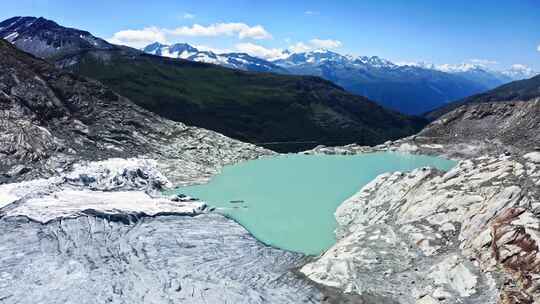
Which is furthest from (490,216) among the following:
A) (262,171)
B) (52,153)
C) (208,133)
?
(208,133)

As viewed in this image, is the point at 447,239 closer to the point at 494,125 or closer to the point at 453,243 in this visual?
the point at 453,243

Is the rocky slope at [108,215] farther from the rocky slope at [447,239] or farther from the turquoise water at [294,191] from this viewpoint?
the rocky slope at [447,239]

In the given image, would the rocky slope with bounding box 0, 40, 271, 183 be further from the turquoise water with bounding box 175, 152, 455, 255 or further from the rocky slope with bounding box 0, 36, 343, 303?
the turquoise water with bounding box 175, 152, 455, 255

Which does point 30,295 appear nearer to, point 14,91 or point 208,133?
Answer: point 14,91

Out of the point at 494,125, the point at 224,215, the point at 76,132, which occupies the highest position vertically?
the point at 494,125

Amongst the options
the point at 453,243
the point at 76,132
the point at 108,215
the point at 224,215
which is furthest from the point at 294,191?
the point at 76,132

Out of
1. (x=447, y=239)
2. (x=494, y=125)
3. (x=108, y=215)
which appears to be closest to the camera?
(x=447, y=239)

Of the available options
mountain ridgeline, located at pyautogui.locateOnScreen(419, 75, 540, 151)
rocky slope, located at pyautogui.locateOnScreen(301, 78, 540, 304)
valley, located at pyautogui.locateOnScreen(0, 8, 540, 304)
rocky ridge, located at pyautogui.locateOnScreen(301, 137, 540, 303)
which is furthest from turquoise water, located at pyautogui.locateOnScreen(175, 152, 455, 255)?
mountain ridgeline, located at pyautogui.locateOnScreen(419, 75, 540, 151)

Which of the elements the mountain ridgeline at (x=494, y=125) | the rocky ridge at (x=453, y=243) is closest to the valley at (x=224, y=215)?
the rocky ridge at (x=453, y=243)
